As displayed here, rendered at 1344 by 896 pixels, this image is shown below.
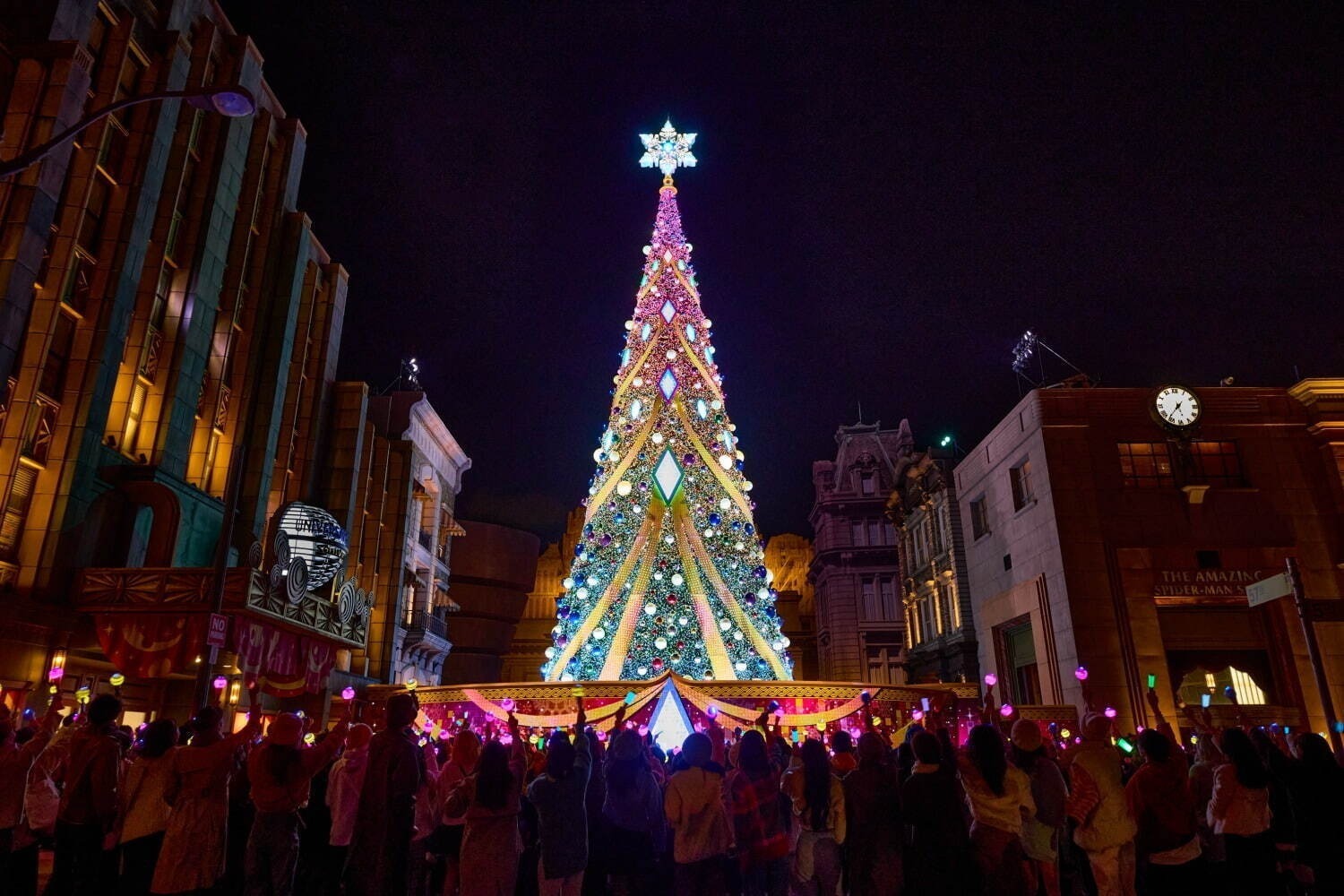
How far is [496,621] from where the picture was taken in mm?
60531

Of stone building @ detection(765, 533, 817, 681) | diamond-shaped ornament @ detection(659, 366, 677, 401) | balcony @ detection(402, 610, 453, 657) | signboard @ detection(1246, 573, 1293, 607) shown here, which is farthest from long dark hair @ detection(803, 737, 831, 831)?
stone building @ detection(765, 533, 817, 681)

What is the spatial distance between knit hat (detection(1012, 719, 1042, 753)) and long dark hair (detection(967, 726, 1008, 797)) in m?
0.37

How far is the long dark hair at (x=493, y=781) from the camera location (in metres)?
5.65

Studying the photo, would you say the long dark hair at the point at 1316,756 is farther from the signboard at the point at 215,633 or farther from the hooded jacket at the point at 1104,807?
the signboard at the point at 215,633

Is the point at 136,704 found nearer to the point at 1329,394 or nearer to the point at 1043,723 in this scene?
the point at 1043,723

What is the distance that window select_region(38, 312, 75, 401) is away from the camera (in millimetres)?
17066

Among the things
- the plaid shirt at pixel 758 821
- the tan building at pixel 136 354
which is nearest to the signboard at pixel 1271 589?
the plaid shirt at pixel 758 821

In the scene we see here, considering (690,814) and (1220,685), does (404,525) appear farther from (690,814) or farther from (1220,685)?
(690,814)

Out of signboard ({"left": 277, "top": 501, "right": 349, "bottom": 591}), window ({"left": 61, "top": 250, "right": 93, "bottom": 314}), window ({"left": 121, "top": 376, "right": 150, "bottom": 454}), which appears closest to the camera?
window ({"left": 61, "top": 250, "right": 93, "bottom": 314})

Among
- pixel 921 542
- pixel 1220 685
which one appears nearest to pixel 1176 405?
pixel 1220 685

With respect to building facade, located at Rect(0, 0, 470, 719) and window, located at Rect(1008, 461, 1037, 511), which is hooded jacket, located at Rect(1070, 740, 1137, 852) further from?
window, located at Rect(1008, 461, 1037, 511)

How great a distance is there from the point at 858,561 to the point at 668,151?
111 ft

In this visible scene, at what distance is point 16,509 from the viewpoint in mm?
16016

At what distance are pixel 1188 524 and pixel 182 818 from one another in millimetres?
28014
